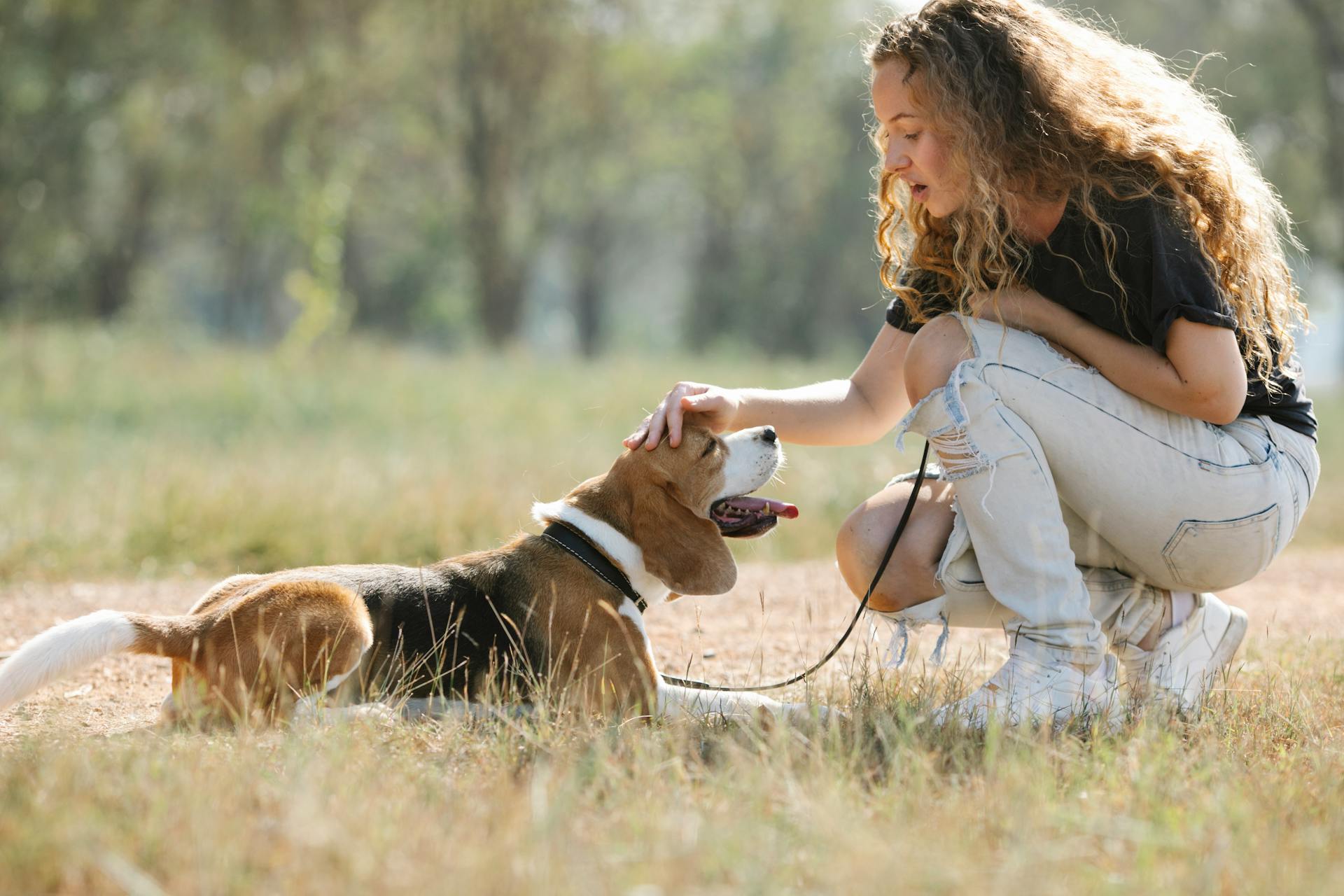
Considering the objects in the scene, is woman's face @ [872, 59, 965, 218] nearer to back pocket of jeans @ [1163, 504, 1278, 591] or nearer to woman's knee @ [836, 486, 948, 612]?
woman's knee @ [836, 486, 948, 612]

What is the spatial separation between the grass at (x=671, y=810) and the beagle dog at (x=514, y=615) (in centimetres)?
31

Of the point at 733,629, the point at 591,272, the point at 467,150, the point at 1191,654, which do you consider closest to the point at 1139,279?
the point at 1191,654

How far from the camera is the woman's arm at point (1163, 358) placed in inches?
128

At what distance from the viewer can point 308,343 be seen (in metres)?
16.0

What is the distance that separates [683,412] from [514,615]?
840mm

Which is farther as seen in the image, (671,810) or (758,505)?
(758,505)

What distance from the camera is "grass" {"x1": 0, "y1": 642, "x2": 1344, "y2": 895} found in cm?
214

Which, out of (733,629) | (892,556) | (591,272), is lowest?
(591,272)

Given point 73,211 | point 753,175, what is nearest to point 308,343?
point 73,211

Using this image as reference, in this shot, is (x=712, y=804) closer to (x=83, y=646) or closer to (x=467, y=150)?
(x=83, y=646)

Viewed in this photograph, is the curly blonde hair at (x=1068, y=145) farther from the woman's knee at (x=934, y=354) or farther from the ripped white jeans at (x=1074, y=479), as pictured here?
the ripped white jeans at (x=1074, y=479)

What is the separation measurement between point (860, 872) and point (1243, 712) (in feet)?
6.17

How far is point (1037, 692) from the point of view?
131 inches

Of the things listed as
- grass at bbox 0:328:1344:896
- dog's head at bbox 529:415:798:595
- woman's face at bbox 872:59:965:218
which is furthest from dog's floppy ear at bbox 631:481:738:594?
woman's face at bbox 872:59:965:218
